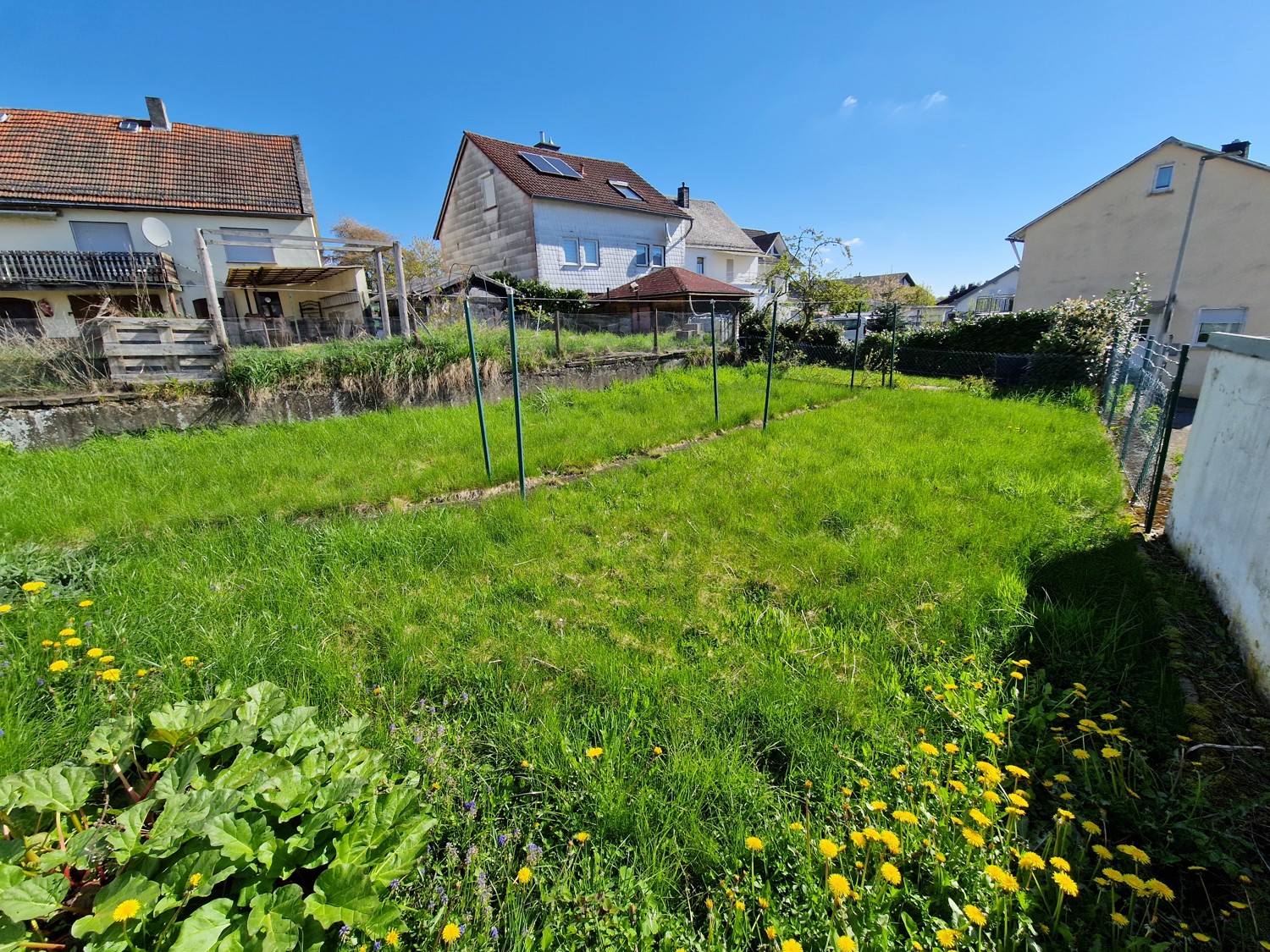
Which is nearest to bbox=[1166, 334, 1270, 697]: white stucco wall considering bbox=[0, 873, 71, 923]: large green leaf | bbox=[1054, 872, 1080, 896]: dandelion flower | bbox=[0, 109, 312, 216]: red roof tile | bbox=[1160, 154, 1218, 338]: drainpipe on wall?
bbox=[1054, 872, 1080, 896]: dandelion flower

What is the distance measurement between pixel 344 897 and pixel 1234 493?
4452 mm

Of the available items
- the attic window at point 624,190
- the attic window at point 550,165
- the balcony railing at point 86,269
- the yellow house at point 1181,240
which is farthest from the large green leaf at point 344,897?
the attic window at point 624,190

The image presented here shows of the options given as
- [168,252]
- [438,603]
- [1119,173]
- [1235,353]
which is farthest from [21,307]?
[1119,173]

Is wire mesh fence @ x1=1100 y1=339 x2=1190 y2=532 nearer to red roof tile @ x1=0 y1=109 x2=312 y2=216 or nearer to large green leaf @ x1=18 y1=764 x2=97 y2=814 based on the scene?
large green leaf @ x1=18 y1=764 x2=97 y2=814

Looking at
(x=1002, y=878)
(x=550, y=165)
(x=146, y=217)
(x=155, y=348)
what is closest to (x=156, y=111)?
(x=146, y=217)

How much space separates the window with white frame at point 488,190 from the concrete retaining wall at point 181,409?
1334 centimetres

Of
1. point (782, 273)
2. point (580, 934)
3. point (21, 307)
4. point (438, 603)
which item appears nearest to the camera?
point (580, 934)

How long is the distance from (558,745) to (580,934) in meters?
0.66

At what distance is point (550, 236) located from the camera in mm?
17859

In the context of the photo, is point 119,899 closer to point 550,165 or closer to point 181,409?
point 181,409

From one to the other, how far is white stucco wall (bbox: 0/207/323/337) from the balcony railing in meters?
0.40

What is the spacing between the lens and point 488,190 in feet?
61.9

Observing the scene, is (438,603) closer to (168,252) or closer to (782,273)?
(782,273)

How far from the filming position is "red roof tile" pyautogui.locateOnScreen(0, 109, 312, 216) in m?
14.5
